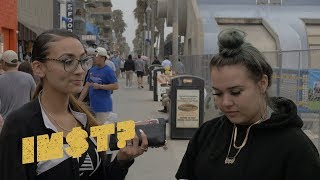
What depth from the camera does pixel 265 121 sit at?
2400mm

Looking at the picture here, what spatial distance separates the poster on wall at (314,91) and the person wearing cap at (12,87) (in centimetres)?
365

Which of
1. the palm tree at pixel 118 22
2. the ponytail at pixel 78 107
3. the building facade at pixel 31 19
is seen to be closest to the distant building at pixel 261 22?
the building facade at pixel 31 19

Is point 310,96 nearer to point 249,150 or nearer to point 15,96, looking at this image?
point 15,96

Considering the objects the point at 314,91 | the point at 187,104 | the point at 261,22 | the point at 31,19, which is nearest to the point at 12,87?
the point at 314,91

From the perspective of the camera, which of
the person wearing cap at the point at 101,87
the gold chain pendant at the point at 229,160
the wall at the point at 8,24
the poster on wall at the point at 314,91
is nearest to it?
the gold chain pendant at the point at 229,160

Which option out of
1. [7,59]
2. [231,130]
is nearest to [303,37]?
[7,59]

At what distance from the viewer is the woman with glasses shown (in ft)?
7.85

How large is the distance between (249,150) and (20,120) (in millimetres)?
1002

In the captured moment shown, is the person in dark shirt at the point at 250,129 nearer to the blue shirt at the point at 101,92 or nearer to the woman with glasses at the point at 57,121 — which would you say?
the woman with glasses at the point at 57,121

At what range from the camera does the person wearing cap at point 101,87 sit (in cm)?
832

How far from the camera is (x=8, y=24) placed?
2333cm

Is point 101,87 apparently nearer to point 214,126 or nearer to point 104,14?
point 214,126

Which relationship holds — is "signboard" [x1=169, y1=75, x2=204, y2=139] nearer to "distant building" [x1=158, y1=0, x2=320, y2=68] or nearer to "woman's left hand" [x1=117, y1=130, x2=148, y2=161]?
"woman's left hand" [x1=117, y1=130, x2=148, y2=161]

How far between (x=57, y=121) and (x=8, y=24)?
21.7 meters
